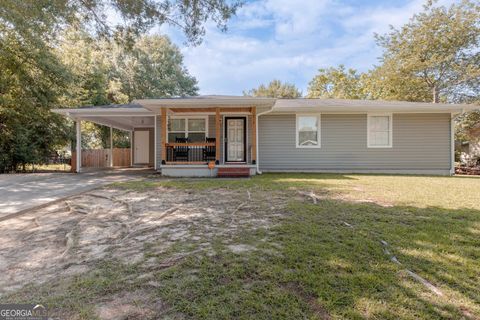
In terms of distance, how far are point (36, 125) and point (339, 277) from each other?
46.0ft

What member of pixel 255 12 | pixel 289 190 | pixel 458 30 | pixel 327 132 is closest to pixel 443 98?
pixel 458 30

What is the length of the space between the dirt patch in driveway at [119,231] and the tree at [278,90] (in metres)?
27.4

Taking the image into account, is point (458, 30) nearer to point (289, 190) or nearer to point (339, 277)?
point (289, 190)

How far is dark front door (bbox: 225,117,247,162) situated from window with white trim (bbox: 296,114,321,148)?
2.20 meters


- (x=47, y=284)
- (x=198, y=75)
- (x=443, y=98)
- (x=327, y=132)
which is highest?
(x=198, y=75)

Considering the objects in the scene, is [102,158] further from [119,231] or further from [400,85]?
[400,85]

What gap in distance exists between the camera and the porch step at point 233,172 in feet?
27.9

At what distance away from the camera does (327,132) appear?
402 inches

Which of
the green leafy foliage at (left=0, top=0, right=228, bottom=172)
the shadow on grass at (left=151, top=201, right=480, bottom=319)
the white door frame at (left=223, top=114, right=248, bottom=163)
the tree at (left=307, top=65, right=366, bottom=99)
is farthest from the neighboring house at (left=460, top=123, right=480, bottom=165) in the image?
the green leafy foliage at (left=0, top=0, right=228, bottom=172)

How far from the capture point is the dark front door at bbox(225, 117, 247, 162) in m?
10.3

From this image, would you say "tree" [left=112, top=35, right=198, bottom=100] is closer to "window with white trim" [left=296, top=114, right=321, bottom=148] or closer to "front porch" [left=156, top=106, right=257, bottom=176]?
"front porch" [left=156, top=106, right=257, bottom=176]

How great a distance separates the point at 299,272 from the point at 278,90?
30.8 metres

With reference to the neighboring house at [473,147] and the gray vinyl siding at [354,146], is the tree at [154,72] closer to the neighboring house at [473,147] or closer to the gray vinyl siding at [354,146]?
the gray vinyl siding at [354,146]

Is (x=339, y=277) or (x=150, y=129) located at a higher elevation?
(x=150, y=129)
